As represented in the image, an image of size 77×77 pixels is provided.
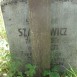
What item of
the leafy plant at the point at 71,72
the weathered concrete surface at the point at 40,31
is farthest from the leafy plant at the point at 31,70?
the leafy plant at the point at 71,72

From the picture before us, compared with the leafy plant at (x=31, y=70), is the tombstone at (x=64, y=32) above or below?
above

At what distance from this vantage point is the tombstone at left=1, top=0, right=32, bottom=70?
238 centimetres

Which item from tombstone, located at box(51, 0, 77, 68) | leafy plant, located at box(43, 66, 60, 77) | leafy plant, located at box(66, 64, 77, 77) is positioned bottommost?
leafy plant, located at box(66, 64, 77, 77)

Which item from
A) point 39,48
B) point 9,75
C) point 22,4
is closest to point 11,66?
point 9,75

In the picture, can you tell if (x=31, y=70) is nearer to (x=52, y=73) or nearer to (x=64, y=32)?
(x=52, y=73)

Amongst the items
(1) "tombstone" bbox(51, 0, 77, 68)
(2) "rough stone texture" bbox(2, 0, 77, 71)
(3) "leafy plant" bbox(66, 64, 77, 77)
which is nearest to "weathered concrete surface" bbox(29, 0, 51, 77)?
(2) "rough stone texture" bbox(2, 0, 77, 71)

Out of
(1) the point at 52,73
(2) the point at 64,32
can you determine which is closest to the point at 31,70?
(1) the point at 52,73

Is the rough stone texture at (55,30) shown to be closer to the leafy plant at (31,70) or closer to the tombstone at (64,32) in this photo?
the tombstone at (64,32)

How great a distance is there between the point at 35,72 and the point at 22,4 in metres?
0.76

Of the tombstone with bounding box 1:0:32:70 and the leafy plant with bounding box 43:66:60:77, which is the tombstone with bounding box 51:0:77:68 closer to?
the leafy plant with bounding box 43:66:60:77

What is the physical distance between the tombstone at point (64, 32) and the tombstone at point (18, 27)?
282 mm

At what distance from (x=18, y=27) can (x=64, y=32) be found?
50 cm

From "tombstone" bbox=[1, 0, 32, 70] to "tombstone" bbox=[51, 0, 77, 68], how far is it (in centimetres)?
28

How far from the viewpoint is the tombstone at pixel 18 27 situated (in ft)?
7.81
